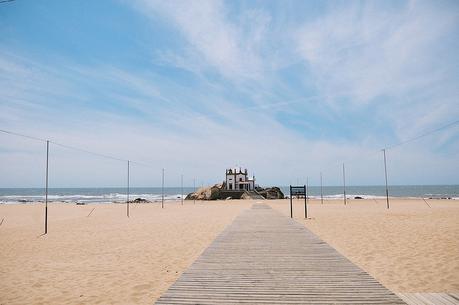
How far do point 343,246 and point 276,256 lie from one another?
13.7 ft

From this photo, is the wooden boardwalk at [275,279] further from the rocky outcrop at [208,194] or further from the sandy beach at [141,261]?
the rocky outcrop at [208,194]

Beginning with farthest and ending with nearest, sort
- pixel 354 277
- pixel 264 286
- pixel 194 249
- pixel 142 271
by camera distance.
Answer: pixel 194 249
pixel 142 271
pixel 354 277
pixel 264 286

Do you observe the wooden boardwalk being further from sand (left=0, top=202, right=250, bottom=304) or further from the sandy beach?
sand (left=0, top=202, right=250, bottom=304)

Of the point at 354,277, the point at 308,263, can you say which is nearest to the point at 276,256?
the point at 308,263

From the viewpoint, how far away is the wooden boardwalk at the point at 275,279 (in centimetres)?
570

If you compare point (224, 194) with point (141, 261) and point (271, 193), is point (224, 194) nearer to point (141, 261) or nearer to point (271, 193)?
point (271, 193)

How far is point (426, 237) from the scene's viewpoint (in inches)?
550

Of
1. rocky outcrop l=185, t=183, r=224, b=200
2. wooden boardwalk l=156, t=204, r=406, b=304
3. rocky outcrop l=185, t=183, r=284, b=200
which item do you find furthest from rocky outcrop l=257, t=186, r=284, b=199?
wooden boardwalk l=156, t=204, r=406, b=304

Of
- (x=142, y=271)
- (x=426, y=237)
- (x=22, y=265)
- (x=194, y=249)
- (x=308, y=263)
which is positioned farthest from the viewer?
(x=426, y=237)

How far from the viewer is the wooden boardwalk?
18.7ft

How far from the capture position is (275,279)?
693 centimetres

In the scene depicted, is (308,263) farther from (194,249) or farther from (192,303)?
(194,249)

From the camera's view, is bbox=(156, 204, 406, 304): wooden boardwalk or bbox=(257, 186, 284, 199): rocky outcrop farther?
bbox=(257, 186, 284, 199): rocky outcrop

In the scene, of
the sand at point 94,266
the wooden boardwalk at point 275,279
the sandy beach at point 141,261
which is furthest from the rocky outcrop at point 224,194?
the wooden boardwalk at point 275,279
